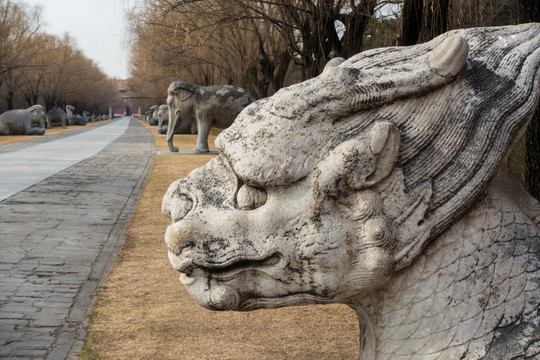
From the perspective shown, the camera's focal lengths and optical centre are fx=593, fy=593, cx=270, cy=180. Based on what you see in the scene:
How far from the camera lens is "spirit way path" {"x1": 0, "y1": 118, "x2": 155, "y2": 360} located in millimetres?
4078

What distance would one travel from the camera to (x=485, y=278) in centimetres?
134

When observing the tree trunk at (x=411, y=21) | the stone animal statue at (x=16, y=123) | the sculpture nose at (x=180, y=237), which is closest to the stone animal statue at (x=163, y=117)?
the stone animal statue at (x=16, y=123)

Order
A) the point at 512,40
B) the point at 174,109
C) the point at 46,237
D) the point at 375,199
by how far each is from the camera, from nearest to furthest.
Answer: the point at 375,199 < the point at 512,40 < the point at 46,237 < the point at 174,109

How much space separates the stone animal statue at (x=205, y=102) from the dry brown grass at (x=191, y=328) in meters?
11.4

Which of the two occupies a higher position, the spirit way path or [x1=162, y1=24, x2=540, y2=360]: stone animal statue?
[x1=162, y1=24, x2=540, y2=360]: stone animal statue

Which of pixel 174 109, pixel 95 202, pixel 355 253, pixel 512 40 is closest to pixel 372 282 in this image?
pixel 355 253

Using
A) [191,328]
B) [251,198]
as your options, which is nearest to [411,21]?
[191,328]

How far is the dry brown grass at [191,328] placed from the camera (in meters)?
3.70

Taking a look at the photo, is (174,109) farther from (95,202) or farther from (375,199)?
(375,199)

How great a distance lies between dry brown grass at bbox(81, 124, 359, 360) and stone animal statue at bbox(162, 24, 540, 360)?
2.37 metres

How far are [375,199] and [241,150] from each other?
1.08 ft

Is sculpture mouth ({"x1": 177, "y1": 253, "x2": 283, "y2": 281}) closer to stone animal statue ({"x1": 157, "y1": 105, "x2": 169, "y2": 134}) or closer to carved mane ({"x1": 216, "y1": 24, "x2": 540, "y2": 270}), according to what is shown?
carved mane ({"x1": 216, "y1": 24, "x2": 540, "y2": 270})

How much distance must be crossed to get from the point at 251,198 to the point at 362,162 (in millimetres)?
291

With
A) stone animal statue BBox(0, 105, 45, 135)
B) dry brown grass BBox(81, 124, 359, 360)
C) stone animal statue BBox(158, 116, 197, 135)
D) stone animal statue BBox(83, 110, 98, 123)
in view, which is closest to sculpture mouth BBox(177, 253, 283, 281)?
dry brown grass BBox(81, 124, 359, 360)
